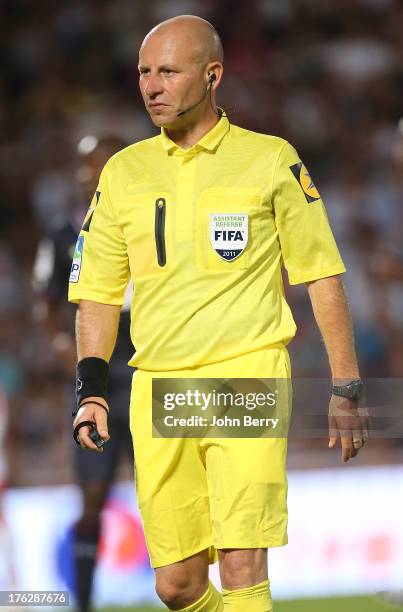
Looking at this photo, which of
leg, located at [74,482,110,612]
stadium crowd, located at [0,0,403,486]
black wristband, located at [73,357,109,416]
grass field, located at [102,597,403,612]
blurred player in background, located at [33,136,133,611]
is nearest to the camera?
black wristband, located at [73,357,109,416]

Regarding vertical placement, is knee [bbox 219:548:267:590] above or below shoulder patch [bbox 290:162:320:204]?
below

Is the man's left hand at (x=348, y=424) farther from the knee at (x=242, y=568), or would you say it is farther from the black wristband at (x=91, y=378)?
the black wristband at (x=91, y=378)

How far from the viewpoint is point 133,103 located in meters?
10.6

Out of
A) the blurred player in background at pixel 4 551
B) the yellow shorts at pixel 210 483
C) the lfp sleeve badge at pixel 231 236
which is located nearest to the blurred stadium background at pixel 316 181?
the blurred player in background at pixel 4 551

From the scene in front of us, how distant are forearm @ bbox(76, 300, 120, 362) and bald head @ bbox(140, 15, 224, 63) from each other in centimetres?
78

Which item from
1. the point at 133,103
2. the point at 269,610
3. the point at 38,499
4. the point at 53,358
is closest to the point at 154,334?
the point at 269,610

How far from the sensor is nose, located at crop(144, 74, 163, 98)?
12.6ft

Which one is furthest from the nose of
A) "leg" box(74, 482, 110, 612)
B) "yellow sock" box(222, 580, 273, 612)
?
"leg" box(74, 482, 110, 612)

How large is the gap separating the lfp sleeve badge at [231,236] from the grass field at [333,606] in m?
2.98

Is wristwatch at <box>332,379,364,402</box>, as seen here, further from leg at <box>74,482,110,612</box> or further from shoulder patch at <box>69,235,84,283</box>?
leg at <box>74,482,110,612</box>

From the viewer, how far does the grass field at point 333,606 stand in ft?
21.0

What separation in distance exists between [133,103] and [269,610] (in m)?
7.26

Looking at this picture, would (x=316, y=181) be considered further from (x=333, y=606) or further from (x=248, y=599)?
(x=248, y=599)

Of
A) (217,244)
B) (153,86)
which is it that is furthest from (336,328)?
(153,86)
